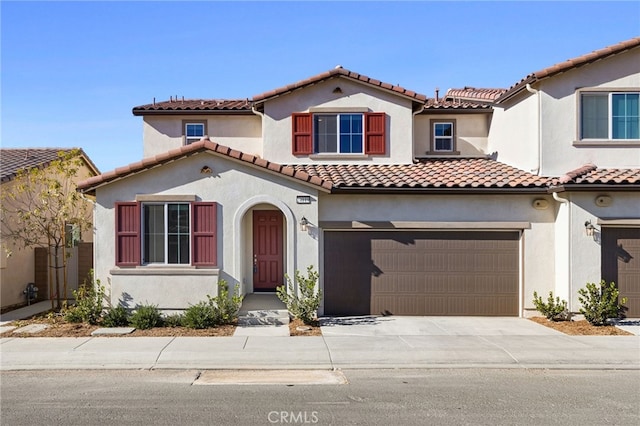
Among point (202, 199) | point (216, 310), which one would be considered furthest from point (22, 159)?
point (216, 310)

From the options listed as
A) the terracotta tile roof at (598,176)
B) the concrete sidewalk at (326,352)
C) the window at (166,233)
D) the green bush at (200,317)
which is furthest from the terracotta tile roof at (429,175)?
the green bush at (200,317)

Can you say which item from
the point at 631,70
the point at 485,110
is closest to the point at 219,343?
the point at 485,110

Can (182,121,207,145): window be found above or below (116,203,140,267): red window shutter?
above

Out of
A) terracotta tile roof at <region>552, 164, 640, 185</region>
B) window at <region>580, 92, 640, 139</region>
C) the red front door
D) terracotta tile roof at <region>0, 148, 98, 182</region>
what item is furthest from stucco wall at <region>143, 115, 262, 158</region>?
window at <region>580, 92, 640, 139</region>

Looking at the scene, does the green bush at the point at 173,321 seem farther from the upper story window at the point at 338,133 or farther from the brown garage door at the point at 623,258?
the brown garage door at the point at 623,258

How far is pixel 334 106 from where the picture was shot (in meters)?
14.4

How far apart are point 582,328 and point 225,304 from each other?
822 centimetres

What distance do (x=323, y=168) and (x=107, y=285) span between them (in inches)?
256

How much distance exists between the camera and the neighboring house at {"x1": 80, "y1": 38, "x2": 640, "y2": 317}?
11414mm

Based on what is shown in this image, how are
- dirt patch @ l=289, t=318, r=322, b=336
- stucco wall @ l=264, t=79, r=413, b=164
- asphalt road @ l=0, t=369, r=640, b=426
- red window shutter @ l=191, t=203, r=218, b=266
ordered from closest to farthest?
asphalt road @ l=0, t=369, r=640, b=426
dirt patch @ l=289, t=318, r=322, b=336
red window shutter @ l=191, t=203, r=218, b=266
stucco wall @ l=264, t=79, r=413, b=164

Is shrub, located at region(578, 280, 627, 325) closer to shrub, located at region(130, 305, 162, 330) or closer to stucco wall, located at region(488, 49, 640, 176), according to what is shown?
stucco wall, located at region(488, 49, 640, 176)

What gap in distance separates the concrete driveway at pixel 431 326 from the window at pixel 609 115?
17.9 feet

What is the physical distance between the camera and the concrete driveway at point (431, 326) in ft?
34.1

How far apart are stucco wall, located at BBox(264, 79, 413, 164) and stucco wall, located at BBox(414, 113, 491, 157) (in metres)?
1.73
